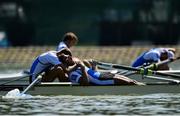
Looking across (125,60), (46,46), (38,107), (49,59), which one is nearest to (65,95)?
(49,59)

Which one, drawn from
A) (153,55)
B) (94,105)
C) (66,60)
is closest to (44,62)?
(66,60)

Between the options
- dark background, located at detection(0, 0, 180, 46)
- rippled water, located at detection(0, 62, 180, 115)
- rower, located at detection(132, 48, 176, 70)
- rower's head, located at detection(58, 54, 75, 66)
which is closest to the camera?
rippled water, located at detection(0, 62, 180, 115)

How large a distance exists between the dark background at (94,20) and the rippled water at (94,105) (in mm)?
21004

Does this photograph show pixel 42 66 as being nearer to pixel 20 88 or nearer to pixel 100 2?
pixel 20 88

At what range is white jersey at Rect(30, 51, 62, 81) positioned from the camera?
1758 cm

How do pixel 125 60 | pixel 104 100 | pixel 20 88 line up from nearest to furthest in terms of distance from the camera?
pixel 104 100 < pixel 20 88 < pixel 125 60

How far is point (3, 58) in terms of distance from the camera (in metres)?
34.3

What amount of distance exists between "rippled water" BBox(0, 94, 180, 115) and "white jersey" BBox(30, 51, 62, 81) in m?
0.89

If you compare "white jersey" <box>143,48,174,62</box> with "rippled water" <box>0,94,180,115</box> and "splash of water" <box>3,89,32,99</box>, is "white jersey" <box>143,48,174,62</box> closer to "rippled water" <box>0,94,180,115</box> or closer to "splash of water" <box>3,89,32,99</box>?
"rippled water" <box>0,94,180,115</box>

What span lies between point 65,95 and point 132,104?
80.0 inches

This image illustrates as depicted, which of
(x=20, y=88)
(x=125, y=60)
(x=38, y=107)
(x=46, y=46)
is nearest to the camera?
(x=38, y=107)

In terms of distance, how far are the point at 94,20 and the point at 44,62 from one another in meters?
20.7

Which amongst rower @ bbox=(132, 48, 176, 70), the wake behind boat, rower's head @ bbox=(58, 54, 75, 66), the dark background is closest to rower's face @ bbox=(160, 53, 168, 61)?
rower @ bbox=(132, 48, 176, 70)

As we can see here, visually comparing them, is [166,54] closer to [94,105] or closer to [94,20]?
[94,105]
